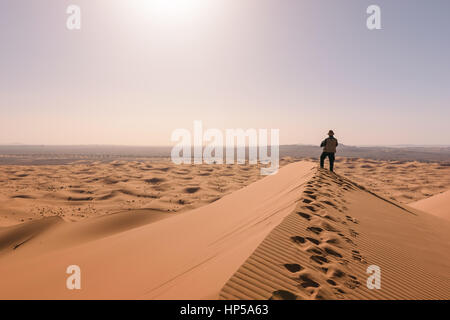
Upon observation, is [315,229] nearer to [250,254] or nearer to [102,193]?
[250,254]

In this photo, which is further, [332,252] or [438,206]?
[438,206]

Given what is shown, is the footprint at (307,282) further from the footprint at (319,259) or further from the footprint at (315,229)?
the footprint at (315,229)

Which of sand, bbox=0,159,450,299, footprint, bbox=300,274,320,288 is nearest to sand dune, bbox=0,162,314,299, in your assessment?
sand, bbox=0,159,450,299

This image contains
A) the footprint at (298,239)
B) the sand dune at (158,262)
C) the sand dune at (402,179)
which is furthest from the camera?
the sand dune at (402,179)

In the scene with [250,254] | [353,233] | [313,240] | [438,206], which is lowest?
[438,206]

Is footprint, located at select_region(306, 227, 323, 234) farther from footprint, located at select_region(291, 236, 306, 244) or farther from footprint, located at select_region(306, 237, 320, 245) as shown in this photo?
footprint, located at select_region(291, 236, 306, 244)

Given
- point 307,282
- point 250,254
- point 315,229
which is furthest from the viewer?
point 315,229

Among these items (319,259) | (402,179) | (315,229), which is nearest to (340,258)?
(319,259)

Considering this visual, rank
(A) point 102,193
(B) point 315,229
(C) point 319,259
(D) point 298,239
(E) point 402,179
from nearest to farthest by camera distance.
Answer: (C) point 319,259, (D) point 298,239, (B) point 315,229, (A) point 102,193, (E) point 402,179

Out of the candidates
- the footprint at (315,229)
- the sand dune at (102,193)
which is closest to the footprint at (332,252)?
the footprint at (315,229)

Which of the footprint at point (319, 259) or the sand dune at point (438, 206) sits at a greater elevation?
the footprint at point (319, 259)

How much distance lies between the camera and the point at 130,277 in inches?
138
